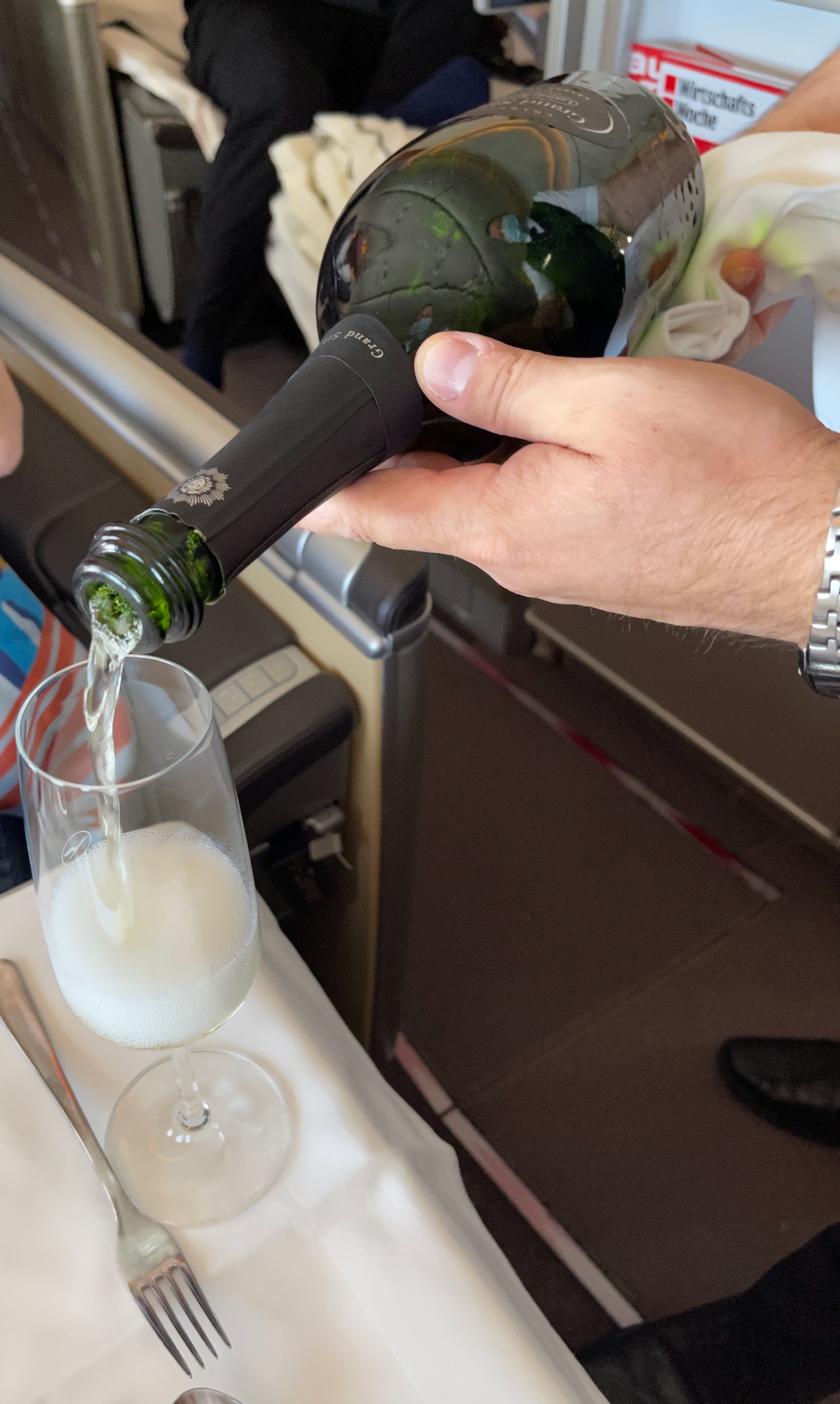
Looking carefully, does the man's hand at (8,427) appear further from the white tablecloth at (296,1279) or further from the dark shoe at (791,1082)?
the dark shoe at (791,1082)

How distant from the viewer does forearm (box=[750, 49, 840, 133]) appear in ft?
2.21

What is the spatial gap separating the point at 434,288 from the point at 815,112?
15.3 inches

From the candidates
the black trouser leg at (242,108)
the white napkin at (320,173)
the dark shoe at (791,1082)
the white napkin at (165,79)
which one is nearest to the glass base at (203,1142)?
the dark shoe at (791,1082)

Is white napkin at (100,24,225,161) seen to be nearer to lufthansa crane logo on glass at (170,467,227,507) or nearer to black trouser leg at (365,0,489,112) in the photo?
black trouser leg at (365,0,489,112)

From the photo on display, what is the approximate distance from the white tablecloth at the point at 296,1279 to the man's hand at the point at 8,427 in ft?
1.43

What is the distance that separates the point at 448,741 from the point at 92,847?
113 centimetres

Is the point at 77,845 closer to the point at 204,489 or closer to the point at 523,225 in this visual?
the point at 204,489

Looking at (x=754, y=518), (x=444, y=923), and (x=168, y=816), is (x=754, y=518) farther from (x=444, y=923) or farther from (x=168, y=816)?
(x=444, y=923)

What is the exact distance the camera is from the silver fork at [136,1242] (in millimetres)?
399

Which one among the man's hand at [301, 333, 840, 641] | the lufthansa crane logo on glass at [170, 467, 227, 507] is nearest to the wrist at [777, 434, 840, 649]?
the man's hand at [301, 333, 840, 641]

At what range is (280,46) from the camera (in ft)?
5.40

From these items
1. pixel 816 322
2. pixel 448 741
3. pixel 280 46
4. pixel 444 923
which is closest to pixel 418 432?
pixel 816 322

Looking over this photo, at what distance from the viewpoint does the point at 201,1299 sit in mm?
405

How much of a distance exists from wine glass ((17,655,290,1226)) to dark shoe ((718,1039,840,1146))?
838mm
